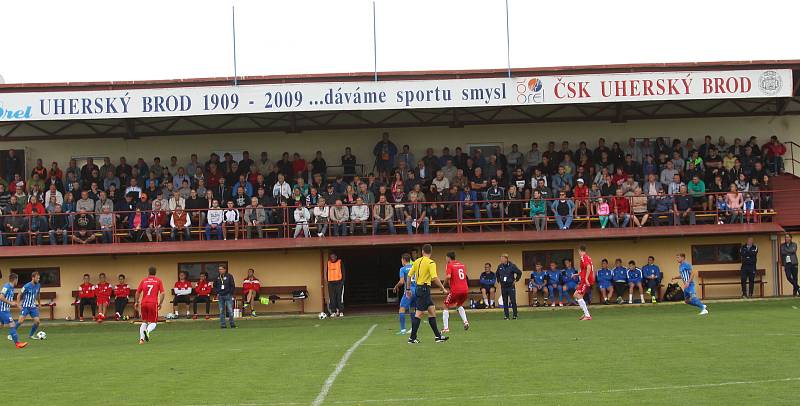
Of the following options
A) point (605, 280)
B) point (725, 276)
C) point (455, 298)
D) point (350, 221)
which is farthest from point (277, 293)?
point (725, 276)

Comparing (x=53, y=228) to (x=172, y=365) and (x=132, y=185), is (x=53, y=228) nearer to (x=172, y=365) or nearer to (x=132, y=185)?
(x=132, y=185)

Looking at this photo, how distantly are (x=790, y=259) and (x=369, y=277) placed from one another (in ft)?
44.7

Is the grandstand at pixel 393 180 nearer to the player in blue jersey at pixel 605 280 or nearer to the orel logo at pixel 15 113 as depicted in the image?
the orel logo at pixel 15 113

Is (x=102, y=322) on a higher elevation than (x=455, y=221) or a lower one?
lower

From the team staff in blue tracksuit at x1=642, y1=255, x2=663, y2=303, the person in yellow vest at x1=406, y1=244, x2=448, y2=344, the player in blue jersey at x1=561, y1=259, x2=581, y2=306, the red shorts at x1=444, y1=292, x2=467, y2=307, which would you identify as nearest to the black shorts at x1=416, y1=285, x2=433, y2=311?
the person in yellow vest at x1=406, y1=244, x2=448, y2=344

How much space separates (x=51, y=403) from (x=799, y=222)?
26.3m

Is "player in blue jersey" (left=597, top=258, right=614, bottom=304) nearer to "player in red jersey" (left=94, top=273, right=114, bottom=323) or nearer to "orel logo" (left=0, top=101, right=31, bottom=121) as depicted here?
"player in red jersey" (left=94, top=273, right=114, bottom=323)

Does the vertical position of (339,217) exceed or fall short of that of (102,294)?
it exceeds it

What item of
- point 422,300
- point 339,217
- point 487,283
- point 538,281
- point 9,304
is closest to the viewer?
point 422,300

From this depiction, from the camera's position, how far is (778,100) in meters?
34.5

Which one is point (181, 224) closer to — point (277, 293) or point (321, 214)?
point (277, 293)

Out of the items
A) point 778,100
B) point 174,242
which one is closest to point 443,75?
point 174,242

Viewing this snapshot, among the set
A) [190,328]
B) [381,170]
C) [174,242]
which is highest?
[381,170]

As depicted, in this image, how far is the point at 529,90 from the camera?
102ft
